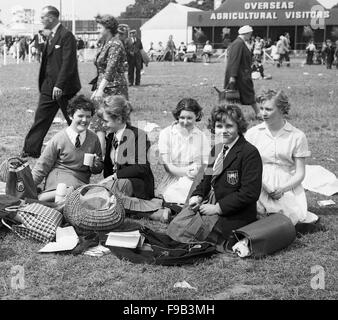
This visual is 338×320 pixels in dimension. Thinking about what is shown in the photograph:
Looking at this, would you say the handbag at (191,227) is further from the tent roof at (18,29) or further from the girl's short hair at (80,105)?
the tent roof at (18,29)

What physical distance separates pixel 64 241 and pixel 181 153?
164cm

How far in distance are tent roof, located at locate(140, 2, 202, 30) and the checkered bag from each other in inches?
1837

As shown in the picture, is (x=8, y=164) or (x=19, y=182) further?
(x=8, y=164)

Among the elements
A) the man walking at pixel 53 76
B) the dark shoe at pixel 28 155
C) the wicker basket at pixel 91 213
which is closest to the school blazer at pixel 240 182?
the wicker basket at pixel 91 213

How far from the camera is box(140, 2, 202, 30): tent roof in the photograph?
1978 inches

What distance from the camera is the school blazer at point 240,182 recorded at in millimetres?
4562

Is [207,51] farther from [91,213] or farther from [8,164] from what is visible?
[91,213]

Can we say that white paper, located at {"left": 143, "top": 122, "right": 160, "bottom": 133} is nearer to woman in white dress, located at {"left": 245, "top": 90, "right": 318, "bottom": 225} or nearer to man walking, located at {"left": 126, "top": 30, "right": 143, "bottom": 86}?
woman in white dress, located at {"left": 245, "top": 90, "right": 318, "bottom": 225}

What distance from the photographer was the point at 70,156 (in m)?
5.48

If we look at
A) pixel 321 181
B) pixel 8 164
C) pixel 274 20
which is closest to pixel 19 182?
pixel 8 164

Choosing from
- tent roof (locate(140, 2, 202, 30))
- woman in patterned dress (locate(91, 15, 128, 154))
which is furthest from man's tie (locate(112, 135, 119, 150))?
tent roof (locate(140, 2, 202, 30))

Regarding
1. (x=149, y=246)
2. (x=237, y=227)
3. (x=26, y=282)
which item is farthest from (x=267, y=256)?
(x=26, y=282)
